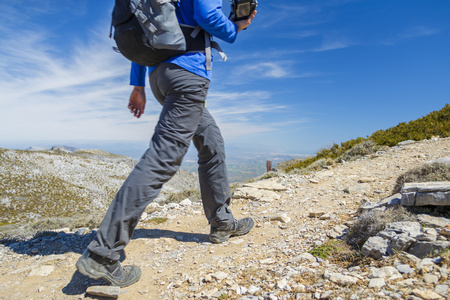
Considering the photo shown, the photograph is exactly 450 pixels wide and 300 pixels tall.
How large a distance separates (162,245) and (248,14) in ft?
10.1

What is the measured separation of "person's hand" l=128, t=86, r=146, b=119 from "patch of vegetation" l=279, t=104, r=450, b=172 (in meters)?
8.94

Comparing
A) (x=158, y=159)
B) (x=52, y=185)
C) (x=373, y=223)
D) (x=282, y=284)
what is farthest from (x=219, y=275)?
(x=52, y=185)

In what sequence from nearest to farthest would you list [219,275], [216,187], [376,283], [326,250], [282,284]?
[376,283], [282,284], [219,275], [326,250], [216,187]

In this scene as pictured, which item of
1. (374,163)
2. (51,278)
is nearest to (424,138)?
(374,163)

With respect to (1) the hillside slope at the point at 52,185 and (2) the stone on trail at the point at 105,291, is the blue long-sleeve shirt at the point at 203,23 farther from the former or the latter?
(1) the hillside slope at the point at 52,185

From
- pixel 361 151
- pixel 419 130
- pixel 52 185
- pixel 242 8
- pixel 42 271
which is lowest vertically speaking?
pixel 52 185

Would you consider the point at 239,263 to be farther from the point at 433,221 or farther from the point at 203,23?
the point at 203,23

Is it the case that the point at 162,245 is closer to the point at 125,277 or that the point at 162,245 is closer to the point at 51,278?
the point at 125,277

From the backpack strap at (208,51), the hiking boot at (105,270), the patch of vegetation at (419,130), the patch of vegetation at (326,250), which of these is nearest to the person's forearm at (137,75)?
the backpack strap at (208,51)

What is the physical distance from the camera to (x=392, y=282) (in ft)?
5.68

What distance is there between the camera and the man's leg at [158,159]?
7.64ft

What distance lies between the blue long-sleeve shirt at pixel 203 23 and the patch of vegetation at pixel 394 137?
918 centimetres

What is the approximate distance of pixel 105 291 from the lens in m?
2.29

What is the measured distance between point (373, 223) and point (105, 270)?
276 cm
